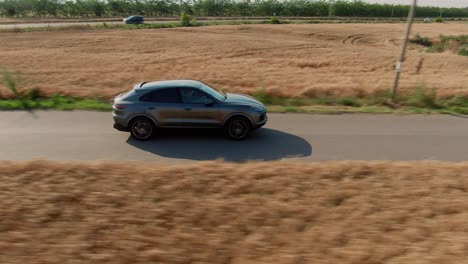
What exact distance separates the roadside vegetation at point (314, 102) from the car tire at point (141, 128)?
2924 mm

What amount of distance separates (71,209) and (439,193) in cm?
515

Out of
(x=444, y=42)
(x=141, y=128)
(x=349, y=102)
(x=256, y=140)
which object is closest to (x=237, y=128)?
(x=256, y=140)

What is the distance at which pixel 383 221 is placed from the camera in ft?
15.5

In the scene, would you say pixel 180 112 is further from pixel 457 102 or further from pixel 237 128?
pixel 457 102

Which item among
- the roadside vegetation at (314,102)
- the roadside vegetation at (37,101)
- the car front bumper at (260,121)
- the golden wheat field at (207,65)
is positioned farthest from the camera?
the golden wheat field at (207,65)

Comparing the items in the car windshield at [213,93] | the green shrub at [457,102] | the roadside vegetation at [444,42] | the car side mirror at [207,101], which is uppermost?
the roadside vegetation at [444,42]

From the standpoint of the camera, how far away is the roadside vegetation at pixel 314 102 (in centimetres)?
1210

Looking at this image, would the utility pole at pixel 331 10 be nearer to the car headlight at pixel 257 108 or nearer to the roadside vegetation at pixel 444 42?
the roadside vegetation at pixel 444 42

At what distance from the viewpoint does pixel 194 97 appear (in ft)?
31.2

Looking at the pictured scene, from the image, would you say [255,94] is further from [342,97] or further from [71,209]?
[71,209]

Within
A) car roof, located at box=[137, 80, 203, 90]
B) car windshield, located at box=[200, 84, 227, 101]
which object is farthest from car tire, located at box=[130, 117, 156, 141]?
car windshield, located at box=[200, 84, 227, 101]

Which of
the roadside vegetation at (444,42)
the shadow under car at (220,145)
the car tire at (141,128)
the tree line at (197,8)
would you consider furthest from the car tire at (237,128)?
the tree line at (197,8)

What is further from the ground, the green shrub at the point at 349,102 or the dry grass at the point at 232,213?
the green shrub at the point at 349,102

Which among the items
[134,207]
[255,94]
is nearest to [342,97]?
[255,94]
